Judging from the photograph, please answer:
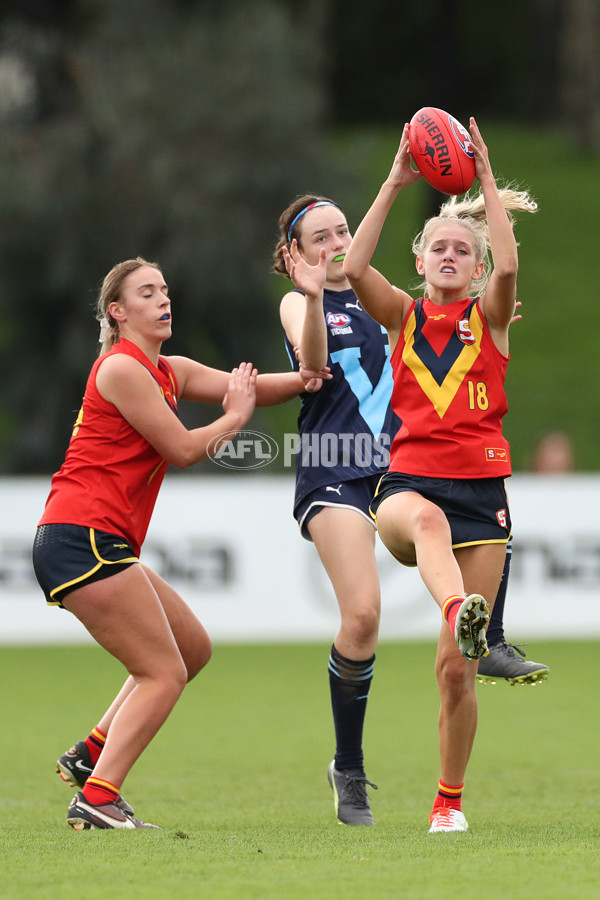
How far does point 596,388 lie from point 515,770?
1743 cm

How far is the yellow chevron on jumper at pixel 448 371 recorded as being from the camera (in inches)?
195

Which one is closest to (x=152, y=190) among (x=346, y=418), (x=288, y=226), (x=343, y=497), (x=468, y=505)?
(x=288, y=226)

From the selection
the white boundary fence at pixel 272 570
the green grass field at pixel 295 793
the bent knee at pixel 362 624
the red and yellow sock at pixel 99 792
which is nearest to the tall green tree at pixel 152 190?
the white boundary fence at pixel 272 570

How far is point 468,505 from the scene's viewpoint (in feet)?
16.1

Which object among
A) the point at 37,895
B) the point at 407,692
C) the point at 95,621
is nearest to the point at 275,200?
the point at 407,692

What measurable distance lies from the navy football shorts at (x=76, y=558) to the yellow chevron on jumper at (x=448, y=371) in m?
1.24

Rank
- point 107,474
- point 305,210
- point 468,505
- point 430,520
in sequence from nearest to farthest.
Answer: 1. point 430,520
2. point 468,505
3. point 107,474
4. point 305,210

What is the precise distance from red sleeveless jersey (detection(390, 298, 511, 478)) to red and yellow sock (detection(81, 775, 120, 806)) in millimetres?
1532

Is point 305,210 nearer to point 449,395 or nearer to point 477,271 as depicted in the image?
point 477,271

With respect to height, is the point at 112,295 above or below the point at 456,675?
above

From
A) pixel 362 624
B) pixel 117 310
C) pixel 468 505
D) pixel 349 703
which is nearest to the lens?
pixel 468 505

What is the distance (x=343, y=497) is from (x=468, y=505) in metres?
0.86

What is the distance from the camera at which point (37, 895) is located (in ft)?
12.3

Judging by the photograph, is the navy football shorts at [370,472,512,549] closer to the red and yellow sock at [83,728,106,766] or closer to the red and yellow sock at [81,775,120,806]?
the red and yellow sock at [81,775,120,806]
